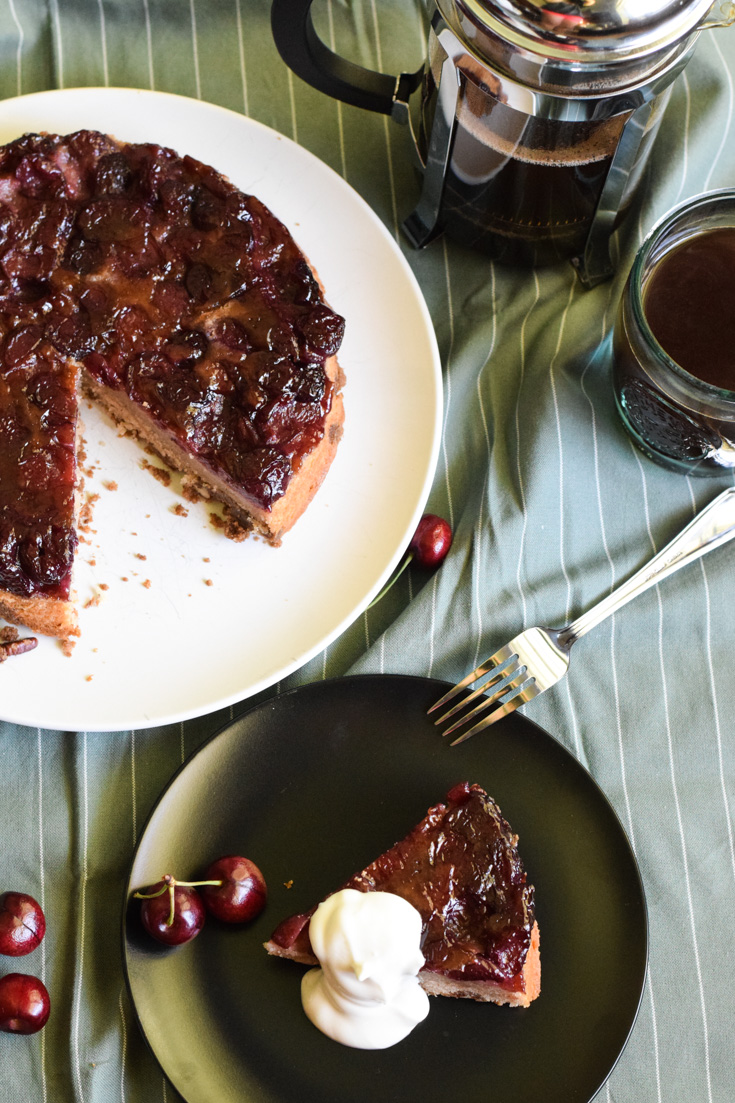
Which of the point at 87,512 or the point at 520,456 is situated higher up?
the point at 520,456

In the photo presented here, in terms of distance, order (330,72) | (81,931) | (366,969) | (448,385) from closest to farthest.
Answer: (366,969)
(81,931)
(330,72)
(448,385)

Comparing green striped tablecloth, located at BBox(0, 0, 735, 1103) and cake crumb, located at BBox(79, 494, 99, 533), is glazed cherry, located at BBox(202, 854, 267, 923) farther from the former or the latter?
cake crumb, located at BBox(79, 494, 99, 533)

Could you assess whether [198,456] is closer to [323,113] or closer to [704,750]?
[323,113]

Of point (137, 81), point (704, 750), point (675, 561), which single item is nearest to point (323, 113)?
point (137, 81)

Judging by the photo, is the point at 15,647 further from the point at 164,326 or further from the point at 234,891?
the point at 164,326

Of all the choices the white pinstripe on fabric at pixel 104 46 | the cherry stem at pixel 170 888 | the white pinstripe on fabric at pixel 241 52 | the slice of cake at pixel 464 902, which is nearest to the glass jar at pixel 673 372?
the slice of cake at pixel 464 902

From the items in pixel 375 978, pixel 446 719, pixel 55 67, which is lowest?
pixel 375 978

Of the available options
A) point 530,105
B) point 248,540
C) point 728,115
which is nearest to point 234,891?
point 248,540
